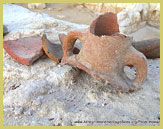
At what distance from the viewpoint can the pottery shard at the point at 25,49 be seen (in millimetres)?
2613

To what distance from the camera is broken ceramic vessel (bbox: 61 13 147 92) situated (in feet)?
6.98

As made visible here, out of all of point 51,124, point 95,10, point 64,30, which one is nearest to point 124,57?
point 51,124

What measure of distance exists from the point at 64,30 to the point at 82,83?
2000mm

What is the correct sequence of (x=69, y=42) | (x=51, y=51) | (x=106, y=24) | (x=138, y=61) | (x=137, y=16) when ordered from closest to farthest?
(x=138, y=61), (x=106, y=24), (x=69, y=42), (x=51, y=51), (x=137, y=16)

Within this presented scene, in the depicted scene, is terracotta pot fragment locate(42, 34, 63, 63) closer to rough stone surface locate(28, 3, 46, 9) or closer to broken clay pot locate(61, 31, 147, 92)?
broken clay pot locate(61, 31, 147, 92)

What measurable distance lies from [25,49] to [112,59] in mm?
1233

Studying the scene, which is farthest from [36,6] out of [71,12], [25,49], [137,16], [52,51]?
[52,51]

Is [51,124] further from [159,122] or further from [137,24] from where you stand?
[137,24]

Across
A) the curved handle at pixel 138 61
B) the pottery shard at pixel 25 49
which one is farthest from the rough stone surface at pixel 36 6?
the curved handle at pixel 138 61

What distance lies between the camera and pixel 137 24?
5289 millimetres

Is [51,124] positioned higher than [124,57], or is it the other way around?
[124,57]

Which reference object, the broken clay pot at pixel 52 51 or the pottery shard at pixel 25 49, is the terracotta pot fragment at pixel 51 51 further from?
the pottery shard at pixel 25 49

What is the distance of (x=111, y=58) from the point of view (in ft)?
7.13

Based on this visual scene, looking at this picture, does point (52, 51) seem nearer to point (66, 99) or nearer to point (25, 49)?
point (25, 49)
